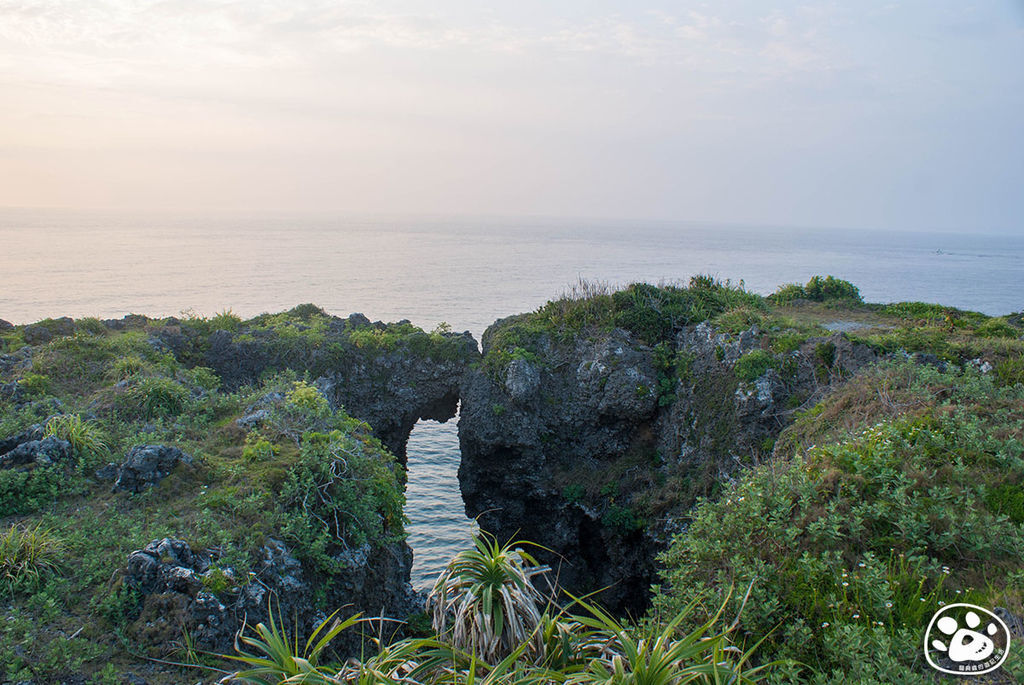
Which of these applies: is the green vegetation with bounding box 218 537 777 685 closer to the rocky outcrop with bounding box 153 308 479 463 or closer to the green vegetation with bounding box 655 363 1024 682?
the green vegetation with bounding box 655 363 1024 682

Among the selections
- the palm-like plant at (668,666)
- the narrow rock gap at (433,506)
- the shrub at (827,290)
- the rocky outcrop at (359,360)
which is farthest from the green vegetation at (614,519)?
the shrub at (827,290)

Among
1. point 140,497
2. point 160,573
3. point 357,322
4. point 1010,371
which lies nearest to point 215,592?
point 160,573

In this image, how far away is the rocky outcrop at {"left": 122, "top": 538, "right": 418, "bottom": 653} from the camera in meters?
6.82

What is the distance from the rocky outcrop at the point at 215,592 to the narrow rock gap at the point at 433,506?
849 cm

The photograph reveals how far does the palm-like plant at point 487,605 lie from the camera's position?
226 inches

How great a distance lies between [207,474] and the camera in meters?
9.80

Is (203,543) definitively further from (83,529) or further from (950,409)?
(950,409)

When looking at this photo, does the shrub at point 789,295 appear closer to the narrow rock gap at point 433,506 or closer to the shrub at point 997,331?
the shrub at point 997,331

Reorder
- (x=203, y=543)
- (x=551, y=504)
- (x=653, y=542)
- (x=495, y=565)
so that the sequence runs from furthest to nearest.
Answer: (x=551, y=504) < (x=653, y=542) < (x=203, y=543) < (x=495, y=565)

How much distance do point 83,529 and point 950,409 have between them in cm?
1265

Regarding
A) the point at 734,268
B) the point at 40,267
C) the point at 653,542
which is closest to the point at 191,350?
the point at 653,542

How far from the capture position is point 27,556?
728 centimetres

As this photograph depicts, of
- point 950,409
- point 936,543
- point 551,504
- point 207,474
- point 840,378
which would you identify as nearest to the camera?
point 936,543

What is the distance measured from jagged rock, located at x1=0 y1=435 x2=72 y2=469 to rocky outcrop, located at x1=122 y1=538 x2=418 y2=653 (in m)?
3.55
